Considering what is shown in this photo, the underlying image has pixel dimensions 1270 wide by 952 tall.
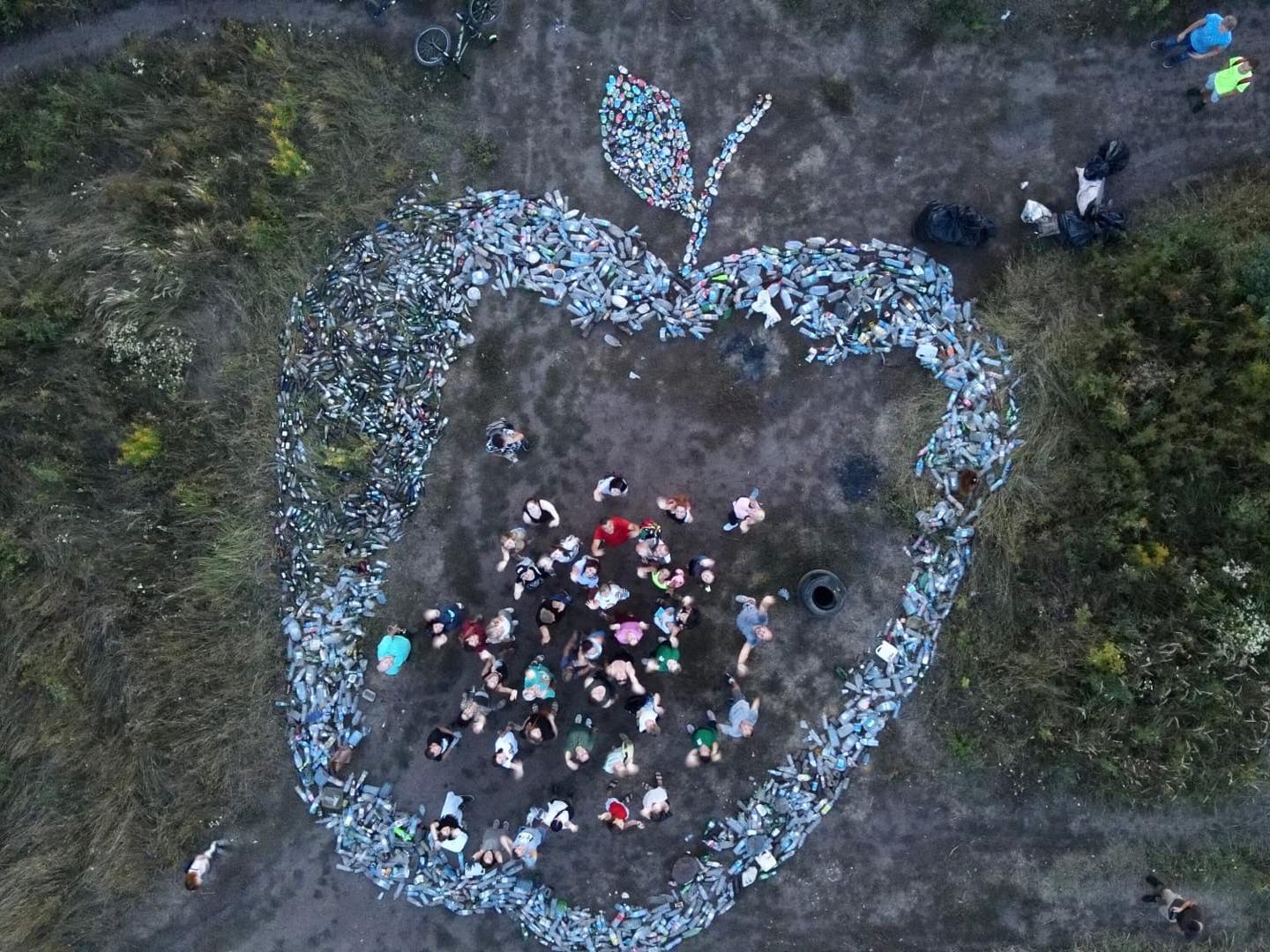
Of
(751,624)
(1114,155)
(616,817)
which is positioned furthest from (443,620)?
(1114,155)

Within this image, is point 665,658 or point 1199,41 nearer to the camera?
point 1199,41

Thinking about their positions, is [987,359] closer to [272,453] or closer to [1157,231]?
[1157,231]

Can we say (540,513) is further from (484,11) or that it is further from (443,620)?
(484,11)

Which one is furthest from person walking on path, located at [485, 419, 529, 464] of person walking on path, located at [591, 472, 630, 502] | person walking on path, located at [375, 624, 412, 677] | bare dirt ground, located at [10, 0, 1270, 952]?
person walking on path, located at [375, 624, 412, 677]

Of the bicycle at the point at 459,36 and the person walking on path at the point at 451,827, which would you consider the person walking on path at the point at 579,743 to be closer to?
the person walking on path at the point at 451,827

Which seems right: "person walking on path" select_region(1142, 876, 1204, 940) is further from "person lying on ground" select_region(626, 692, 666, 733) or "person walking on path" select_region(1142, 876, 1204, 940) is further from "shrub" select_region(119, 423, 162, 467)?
"shrub" select_region(119, 423, 162, 467)
